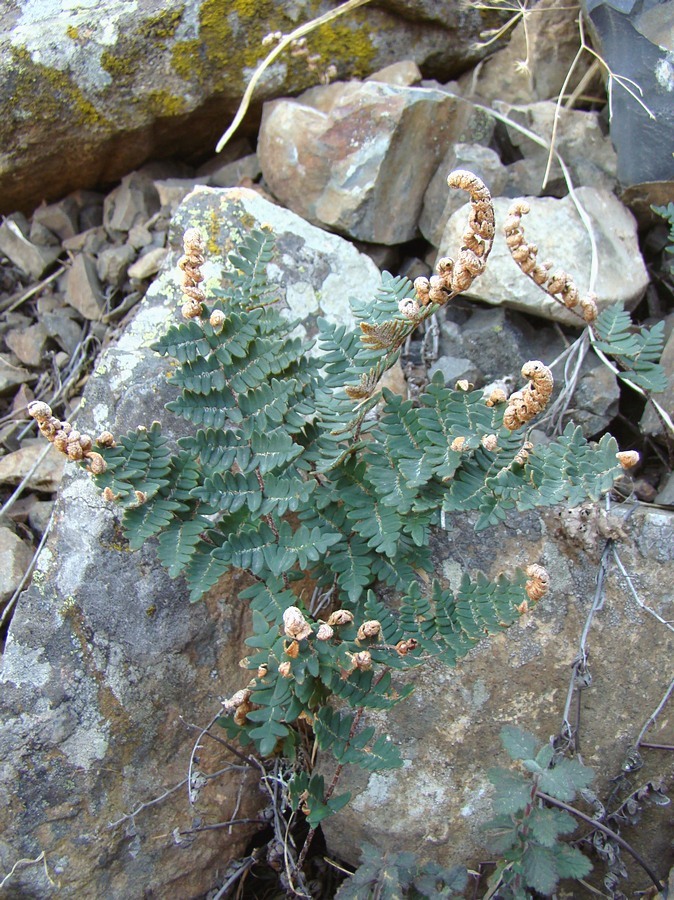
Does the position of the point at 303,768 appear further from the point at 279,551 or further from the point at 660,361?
the point at 660,361

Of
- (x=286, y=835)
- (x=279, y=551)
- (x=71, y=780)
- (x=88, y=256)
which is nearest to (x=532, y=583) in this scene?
(x=279, y=551)

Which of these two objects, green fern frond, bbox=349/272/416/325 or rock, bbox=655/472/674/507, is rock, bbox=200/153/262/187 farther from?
rock, bbox=655/472/674/507

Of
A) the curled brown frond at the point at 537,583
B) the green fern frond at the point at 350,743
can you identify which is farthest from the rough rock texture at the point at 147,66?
the green fern frond at the point at 350,743

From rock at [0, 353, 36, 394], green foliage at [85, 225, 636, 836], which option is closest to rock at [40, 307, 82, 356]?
rock at [0, 353, 36, 394]

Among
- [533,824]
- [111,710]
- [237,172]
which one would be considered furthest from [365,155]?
[533,824]

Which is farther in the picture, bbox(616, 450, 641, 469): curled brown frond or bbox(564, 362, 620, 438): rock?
bbox(564, 362, 620, 438): rock

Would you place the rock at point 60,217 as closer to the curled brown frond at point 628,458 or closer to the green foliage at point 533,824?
the curled brown frond at point 628,458

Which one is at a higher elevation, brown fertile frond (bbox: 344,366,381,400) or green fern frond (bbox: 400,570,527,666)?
brown fertile frond (bbox: 344,366,381,400)
